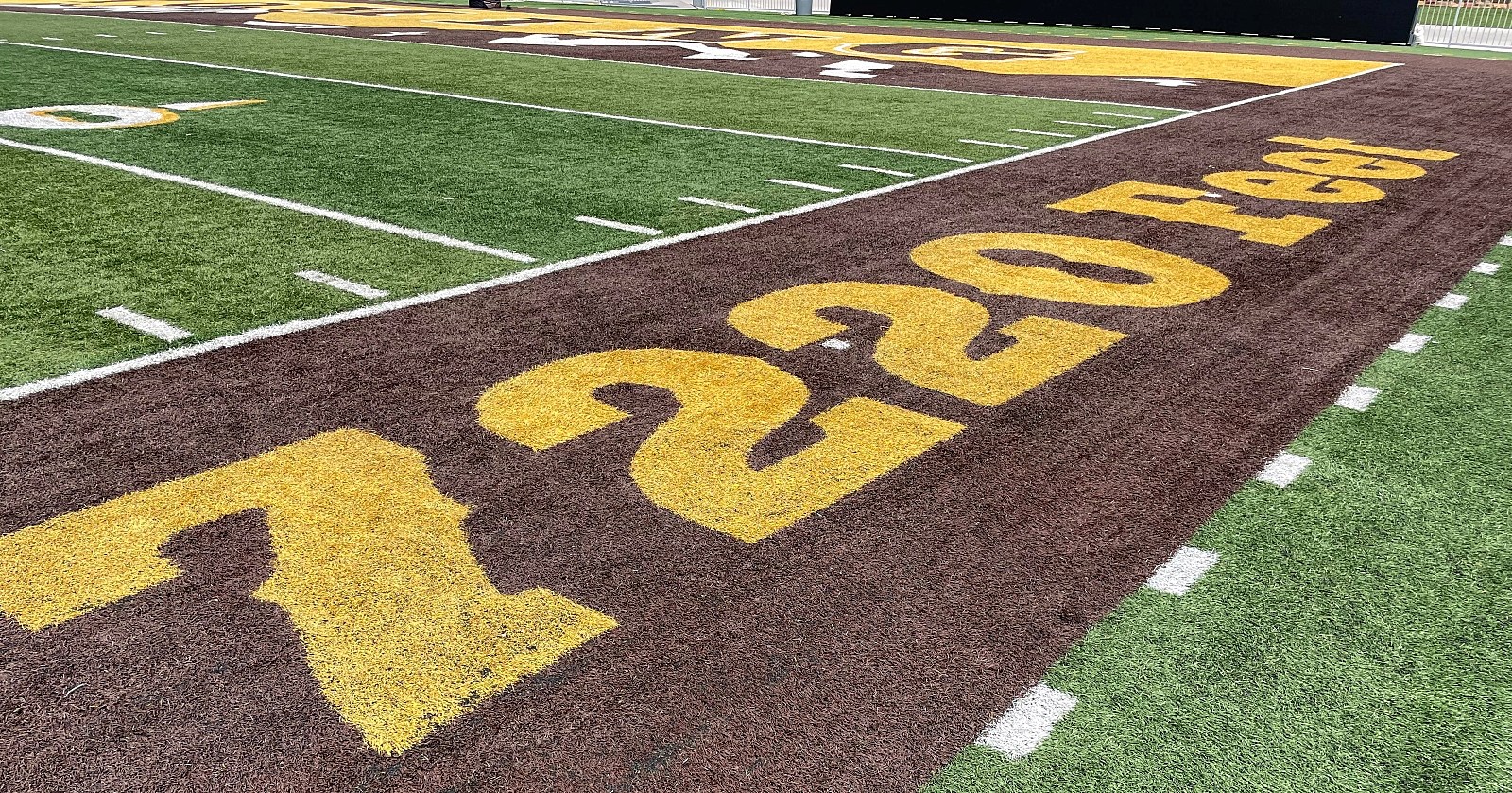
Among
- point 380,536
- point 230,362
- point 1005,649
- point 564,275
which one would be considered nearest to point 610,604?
point 380,536

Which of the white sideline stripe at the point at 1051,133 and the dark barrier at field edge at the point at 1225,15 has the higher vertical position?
the dark barrier at field edge at the point at 1225,15

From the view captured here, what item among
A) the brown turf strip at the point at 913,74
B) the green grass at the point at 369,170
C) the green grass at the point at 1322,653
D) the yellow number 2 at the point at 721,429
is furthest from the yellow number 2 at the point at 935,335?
the brown turf strip at the point at 913,74

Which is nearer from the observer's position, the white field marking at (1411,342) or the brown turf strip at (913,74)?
the white field marking at (1411,342)

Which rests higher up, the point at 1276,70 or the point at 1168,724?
the point at 1276,70

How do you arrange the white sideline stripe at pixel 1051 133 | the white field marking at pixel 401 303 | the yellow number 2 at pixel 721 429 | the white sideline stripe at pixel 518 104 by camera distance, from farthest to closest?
1. the white sideline stripe at pixel 1051 133
2. the white sideline stripe at pixel 518 104
3. the white field marking at pixel 401 303
4. the yellow number 2 at pixel 721 429

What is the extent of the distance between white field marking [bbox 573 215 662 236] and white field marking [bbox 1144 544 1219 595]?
11.2ft

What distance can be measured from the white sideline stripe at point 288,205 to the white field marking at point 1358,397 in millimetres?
3328

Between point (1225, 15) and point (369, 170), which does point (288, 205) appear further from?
point (1225, 15)

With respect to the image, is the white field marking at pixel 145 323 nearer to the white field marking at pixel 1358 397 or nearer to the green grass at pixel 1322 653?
the green grass at pixel 1322 653

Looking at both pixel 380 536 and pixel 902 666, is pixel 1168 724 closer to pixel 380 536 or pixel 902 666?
pixel 902 666

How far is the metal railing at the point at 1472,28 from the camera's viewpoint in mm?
19688

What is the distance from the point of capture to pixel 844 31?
63.5 feet

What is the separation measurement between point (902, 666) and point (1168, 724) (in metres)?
0.52

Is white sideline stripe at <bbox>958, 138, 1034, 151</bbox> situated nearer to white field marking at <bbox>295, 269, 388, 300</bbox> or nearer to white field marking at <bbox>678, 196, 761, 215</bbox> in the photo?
white field marking at <bbox>678, 196, 761, 215</bbox>
